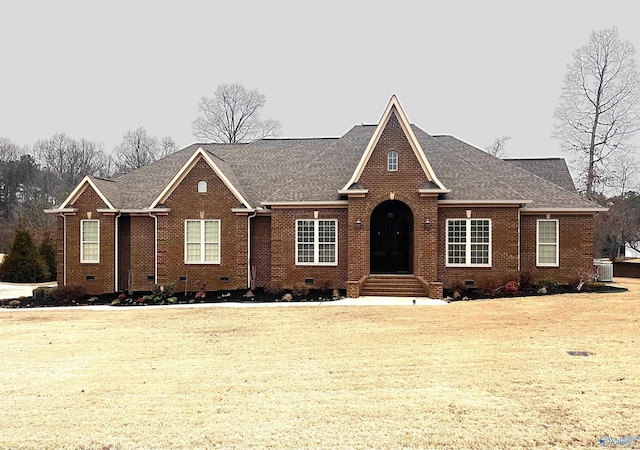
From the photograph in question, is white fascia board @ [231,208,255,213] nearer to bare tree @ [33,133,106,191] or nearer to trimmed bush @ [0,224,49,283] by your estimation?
trimmed bush @ [0,224,49,283]

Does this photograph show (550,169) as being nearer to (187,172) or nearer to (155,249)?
(187,172)

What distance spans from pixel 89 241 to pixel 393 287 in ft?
49.3

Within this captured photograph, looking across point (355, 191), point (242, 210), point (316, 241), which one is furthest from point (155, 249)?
point (355, 191)

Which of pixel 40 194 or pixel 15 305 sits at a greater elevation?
pixel 40 194

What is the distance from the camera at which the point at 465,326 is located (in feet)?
44.1

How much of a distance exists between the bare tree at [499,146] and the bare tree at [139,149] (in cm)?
4537

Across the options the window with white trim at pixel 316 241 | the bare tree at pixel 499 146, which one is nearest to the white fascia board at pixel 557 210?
the window with white trim at pixel 316 241

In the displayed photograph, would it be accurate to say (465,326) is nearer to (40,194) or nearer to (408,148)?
(408,148)

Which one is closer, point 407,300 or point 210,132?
point 407,300

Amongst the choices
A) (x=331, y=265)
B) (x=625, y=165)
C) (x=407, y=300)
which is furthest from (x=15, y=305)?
(x=625, y=165)

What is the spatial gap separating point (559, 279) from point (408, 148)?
30.4 ft

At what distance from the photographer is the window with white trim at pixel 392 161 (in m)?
21.3

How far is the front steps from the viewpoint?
20250 mm

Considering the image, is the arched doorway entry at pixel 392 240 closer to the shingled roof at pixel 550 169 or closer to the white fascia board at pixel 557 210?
the white fascia board at pixel 557 210
